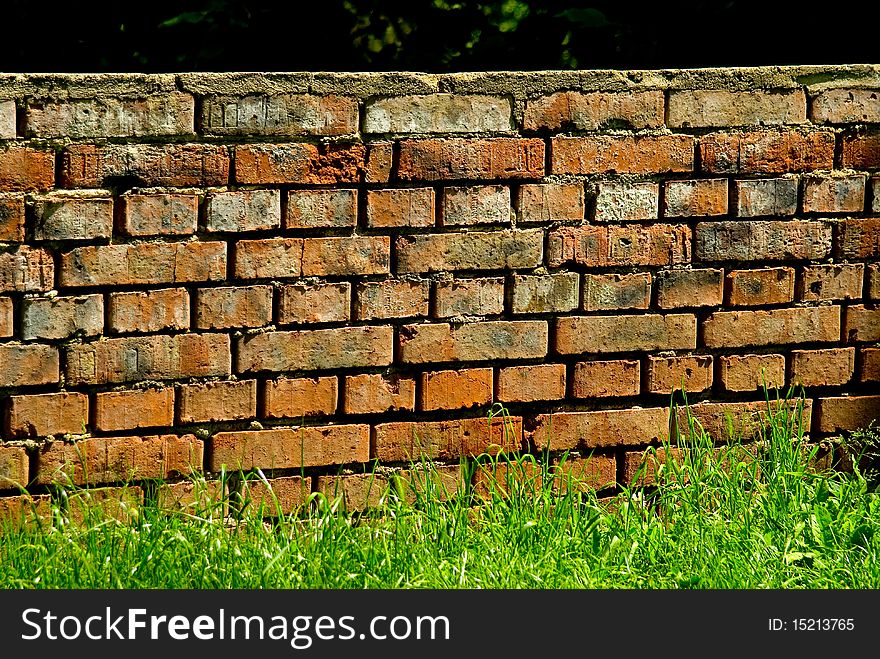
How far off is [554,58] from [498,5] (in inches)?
9.4

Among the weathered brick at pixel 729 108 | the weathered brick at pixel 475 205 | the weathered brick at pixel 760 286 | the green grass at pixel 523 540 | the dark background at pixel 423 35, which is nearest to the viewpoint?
the green grass at pixel 523 540

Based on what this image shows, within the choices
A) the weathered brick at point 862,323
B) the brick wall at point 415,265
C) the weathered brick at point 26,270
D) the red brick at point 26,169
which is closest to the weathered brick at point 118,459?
the brick wall at point 415,265

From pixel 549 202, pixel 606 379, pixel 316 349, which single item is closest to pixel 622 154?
pixel 549 202

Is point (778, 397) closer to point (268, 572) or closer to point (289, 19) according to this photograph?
point (268, 572)

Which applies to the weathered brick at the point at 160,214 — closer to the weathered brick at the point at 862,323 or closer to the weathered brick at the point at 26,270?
the weathered brick at the point at 26,270

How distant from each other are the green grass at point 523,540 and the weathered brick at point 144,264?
1.80ft

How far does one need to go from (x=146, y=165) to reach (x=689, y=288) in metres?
1.42

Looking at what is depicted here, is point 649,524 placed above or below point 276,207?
below

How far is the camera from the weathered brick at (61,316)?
2.71 m

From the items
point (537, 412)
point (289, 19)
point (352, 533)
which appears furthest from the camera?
point (289, 19)

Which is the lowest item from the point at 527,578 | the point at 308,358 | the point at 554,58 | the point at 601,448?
the point at 527,578

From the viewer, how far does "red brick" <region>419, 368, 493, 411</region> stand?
9.85ft

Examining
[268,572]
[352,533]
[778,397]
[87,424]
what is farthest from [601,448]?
[87,424]

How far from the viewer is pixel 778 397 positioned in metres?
3.17
